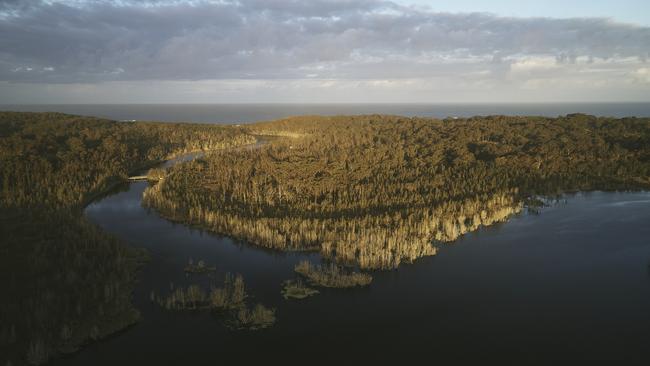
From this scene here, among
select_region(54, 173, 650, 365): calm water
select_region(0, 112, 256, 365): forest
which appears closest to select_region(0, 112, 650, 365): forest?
select_region(0, 112, 256, 365): forest

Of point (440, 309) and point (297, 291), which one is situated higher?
point (297, 291)

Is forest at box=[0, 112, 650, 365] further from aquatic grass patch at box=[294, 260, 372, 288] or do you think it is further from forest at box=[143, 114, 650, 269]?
forest at box=[143, 114, 650, 269]

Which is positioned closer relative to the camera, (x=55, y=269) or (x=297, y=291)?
(x=55, y=269)

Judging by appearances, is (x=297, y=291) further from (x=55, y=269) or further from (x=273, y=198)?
(x=273, y=198)

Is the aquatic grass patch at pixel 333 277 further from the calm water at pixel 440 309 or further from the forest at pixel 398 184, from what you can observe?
the forest at pixel 398 184

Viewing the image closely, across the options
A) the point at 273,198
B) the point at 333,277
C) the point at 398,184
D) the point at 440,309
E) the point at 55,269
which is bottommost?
the point at 440,309

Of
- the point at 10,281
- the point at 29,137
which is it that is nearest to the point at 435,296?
the point at 10,281

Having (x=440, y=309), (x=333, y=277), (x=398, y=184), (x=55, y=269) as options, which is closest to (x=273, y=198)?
(x=398, y=184)
